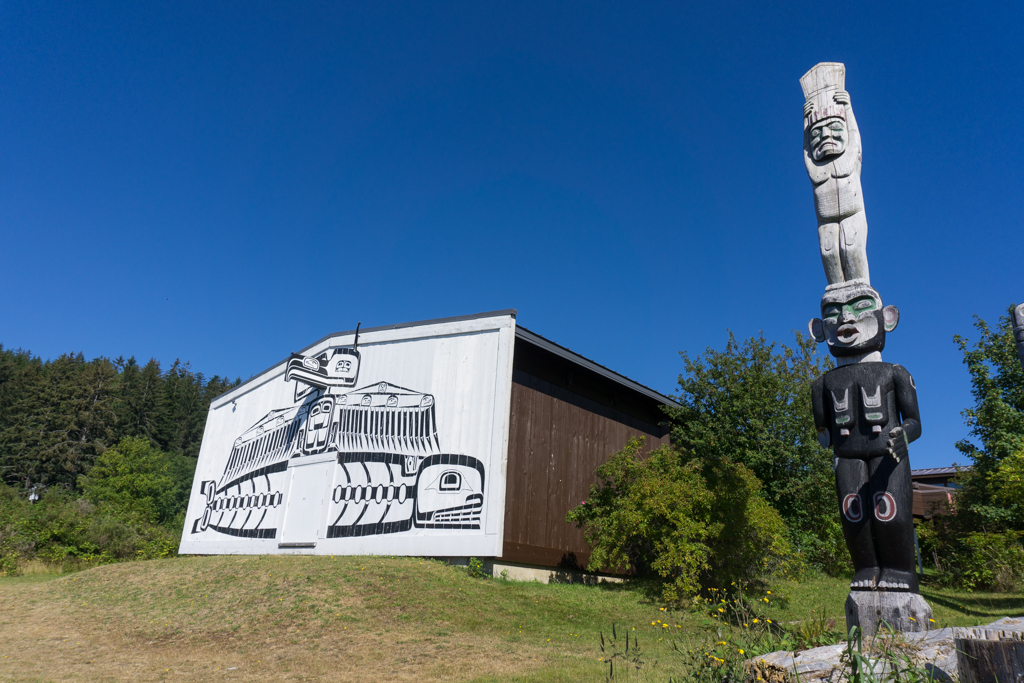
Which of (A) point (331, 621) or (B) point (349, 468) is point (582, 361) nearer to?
(B) point (349, 468)

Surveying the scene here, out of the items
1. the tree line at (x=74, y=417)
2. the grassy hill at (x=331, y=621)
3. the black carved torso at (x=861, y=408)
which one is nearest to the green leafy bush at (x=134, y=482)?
the tree line at (x=74, y=417)

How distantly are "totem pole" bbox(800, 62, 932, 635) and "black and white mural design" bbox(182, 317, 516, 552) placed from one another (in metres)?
11.0

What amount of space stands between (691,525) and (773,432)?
32.2 feet

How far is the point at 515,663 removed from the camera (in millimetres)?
9133

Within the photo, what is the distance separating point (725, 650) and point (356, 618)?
8365 mm

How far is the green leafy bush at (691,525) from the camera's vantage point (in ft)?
47.4

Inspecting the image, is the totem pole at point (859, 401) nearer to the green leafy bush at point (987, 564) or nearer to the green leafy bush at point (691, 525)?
the green leafy bush at point (691, 525)

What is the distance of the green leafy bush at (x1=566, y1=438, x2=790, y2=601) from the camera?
14.5 m

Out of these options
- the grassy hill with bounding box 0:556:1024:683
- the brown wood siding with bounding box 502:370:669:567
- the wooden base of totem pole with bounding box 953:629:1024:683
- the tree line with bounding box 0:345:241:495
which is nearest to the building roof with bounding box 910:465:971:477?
the grassy hill with bounding box 0:556:1024:683

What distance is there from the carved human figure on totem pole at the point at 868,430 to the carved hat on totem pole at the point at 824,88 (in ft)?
9.32

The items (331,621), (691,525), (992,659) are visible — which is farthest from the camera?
(691,525)

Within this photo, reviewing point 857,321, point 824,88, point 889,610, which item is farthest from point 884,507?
point 824,88

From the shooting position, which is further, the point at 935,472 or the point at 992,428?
the point at 935,472

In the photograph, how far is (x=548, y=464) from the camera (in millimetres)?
19156
